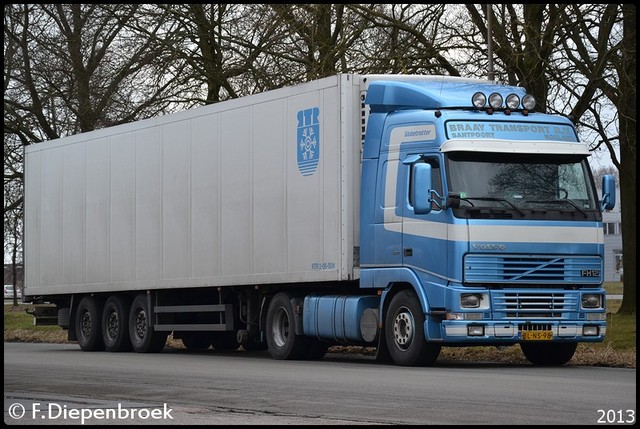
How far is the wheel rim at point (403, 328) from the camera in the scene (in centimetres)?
1883

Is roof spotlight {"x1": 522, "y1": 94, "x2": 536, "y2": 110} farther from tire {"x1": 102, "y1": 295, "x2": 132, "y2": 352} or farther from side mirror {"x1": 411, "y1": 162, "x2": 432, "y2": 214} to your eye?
tire {"x1": 102, "y1": 295, "x2": 132, "y2": 352}

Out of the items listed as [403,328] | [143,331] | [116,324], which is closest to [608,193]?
[403,328]

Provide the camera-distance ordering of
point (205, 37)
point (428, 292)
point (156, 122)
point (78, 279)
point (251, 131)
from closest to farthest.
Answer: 1. point (428, 292)
2. point (251, 131)
3. point (156, 122)
4. point (78, 279)
5. point (205, 37)

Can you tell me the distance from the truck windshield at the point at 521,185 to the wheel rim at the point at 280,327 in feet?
13.7

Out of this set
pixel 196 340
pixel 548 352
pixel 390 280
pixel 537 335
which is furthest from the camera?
pixel 196 340

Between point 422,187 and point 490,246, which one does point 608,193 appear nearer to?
point 490,246

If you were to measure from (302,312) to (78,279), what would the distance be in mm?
7310

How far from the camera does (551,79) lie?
2809 cm

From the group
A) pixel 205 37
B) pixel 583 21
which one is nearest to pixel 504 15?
pixel 583 21

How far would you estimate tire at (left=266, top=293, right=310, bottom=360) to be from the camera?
2106cm

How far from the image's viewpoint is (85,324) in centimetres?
2714

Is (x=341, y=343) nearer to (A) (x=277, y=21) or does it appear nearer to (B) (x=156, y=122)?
(B) (x=156, y=122)

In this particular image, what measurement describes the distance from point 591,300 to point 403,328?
8.15 feet

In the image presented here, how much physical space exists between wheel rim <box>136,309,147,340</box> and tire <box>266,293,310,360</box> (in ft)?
13.0
